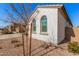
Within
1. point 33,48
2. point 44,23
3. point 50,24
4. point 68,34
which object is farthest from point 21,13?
point 68,34

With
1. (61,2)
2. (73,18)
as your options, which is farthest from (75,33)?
(61,2)

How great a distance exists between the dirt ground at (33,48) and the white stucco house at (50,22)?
0.12 m

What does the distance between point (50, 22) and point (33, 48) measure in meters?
0.62

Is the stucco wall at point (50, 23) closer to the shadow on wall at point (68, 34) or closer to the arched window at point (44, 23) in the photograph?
the arched window at point (44, 23)

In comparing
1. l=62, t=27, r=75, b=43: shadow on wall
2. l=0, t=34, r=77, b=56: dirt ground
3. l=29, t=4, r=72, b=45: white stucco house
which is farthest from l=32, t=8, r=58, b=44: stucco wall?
l=62, t=27, r=75, b=43: shadow on wall

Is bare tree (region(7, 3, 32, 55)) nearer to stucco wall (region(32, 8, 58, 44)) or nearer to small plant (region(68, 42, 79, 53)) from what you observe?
stucco wall (region(32, 8, 58, 44))

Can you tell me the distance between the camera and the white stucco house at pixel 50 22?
3.58 metres

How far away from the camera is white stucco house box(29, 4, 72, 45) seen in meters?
3.58

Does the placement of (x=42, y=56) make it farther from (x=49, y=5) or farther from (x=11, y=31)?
(x=49, y=5)

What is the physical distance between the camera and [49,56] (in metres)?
3.59

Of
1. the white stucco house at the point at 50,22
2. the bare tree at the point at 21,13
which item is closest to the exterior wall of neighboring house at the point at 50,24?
the white stucco house at the point at 50,22

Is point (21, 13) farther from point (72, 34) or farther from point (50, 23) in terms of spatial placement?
point (72, 34)

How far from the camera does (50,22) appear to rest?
360cm

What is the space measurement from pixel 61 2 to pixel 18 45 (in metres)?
1.20
